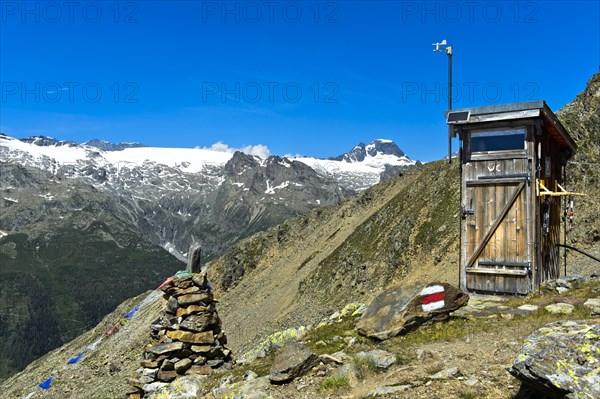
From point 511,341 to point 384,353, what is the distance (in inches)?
116

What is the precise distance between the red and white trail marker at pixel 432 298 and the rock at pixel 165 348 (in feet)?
24.4

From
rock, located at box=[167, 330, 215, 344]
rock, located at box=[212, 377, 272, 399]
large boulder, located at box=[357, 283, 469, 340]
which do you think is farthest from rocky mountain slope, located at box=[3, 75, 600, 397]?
rock, located at box=[212, 377, 272, 399]

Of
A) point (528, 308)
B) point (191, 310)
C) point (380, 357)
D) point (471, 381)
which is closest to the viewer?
point (471, 381)

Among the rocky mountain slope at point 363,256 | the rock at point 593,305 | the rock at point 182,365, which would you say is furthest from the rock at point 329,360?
the rocky mountain slope at point 363,256

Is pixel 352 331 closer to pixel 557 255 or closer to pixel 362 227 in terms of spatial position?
pixel 557 255

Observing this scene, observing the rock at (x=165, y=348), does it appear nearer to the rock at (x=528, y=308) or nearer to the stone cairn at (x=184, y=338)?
the stone cairn at (x=184, y=338)

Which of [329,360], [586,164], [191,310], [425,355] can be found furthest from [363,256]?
[425,355]

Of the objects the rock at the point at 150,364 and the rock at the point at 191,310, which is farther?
the rock at the point at 191,310

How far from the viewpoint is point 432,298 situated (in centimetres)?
1416

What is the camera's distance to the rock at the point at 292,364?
430 inches

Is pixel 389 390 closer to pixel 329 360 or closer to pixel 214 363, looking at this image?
pixel 329 360

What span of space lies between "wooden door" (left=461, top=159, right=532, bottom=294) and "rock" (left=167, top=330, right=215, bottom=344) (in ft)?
31.4

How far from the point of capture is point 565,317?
13031mm

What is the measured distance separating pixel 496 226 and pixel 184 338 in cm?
1143
